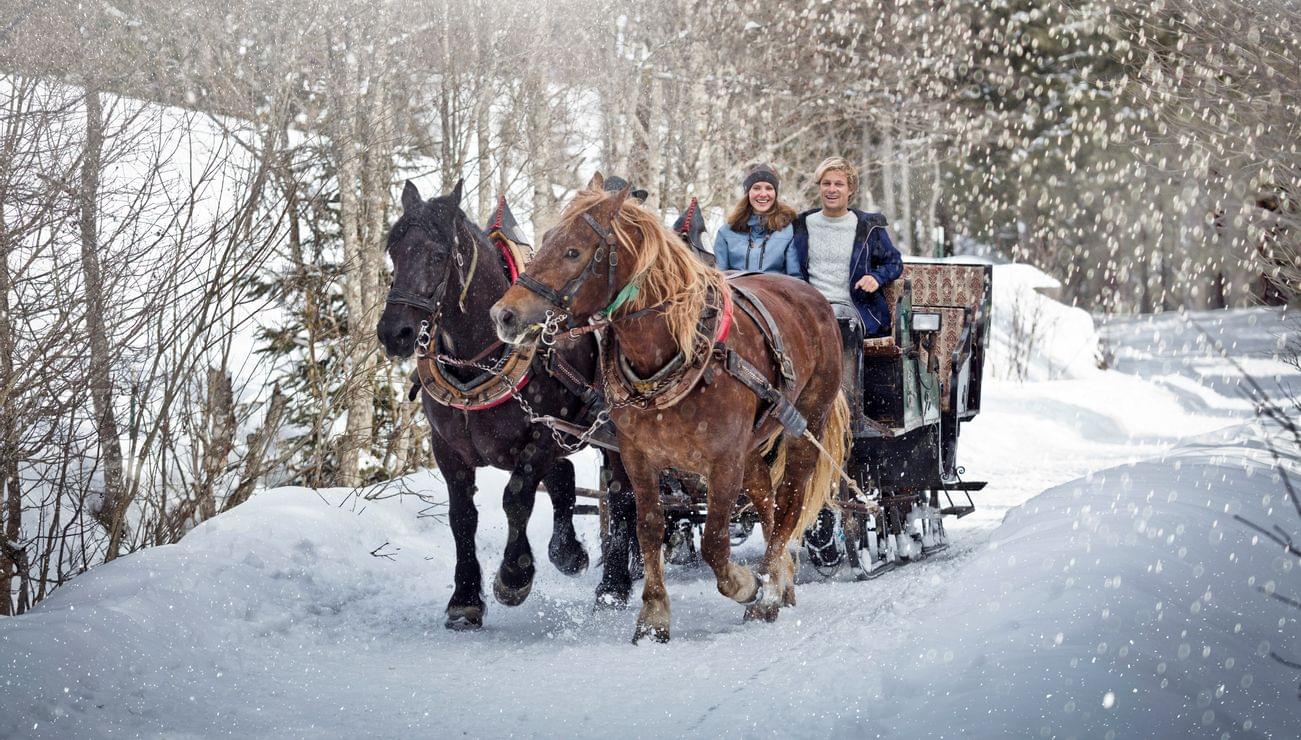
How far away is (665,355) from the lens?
4.22m

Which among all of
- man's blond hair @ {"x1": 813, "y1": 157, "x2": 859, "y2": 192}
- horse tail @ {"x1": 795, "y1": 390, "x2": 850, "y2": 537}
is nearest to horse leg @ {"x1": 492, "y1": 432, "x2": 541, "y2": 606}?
horse tail @ {"x1": 795, "y1": 390, "x2": 850, "y2": 537}

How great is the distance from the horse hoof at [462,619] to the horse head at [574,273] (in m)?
1.47

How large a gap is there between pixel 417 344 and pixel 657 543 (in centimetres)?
131

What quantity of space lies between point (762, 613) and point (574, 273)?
5.99ft

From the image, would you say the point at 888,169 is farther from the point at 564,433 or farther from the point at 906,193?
the point at 564,433

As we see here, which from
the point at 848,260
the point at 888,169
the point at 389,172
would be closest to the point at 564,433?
the point at 848,260

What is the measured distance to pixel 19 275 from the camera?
4770mm

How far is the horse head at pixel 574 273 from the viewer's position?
3.81m

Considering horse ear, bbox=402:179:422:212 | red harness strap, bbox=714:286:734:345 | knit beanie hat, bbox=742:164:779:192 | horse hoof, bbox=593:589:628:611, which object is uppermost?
knit beanie hat, bbox=742:164:779:192

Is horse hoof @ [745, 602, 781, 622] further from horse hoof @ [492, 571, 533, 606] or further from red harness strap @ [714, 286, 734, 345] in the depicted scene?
red harness strap @ [714, 286, 734, 345]

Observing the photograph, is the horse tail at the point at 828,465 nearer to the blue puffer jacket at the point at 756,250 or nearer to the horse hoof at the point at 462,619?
the blue puffer jacket at the point at 756,250

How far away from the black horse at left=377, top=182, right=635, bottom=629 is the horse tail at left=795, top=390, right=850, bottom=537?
95cm

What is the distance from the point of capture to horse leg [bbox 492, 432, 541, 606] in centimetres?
486

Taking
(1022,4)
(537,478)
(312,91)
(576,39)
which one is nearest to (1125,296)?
(1022,4)
